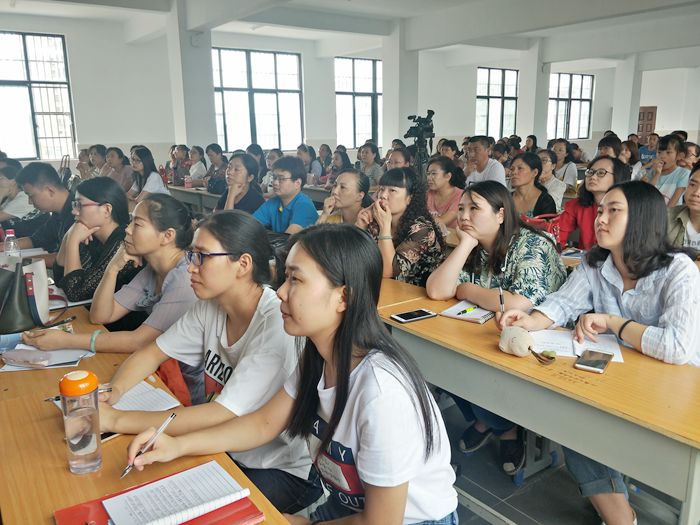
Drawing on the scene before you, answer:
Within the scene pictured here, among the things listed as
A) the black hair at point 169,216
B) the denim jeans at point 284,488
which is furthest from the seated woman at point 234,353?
the black hair at point 169,216

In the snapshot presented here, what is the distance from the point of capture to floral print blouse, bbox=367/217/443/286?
9.50ft

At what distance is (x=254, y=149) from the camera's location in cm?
848

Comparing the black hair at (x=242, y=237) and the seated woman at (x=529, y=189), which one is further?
the seated woman at (x=529, y=189)

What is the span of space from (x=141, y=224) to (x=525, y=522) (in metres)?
1.80

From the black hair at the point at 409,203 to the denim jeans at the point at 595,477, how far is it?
1384mm

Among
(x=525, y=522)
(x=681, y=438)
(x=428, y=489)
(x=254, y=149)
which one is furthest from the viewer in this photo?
(x=254, y=149)

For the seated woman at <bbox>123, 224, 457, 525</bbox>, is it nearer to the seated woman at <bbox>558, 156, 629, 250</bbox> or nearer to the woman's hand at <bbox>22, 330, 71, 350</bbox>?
the woman's hand at <bbox>22, 330, 71, 350</bbox>

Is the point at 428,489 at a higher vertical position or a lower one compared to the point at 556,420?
higher

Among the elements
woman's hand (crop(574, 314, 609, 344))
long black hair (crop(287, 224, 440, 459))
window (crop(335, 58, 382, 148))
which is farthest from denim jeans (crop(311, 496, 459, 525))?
window (crop(335, 58, 382, 148))

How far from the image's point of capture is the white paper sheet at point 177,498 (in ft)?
3.40

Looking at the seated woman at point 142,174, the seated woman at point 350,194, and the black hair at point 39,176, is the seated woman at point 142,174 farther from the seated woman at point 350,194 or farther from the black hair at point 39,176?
the seated woman at point 350,194

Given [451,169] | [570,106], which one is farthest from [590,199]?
[570,106]

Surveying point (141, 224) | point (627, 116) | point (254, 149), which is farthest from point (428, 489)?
point (627, 116)

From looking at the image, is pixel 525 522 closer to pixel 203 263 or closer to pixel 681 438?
pixel 681 438
